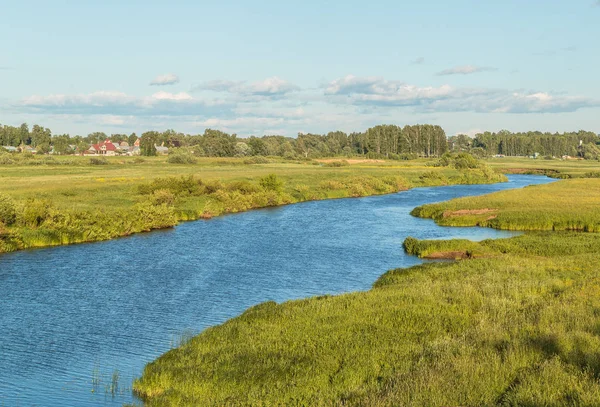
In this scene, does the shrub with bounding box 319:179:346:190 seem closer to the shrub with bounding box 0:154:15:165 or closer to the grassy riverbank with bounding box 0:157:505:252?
the grassy riverbank with bounding box 0:157:505:252

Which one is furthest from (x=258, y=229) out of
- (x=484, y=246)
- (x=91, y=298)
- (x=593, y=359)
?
(x=593, y=359)

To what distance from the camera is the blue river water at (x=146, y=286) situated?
1922 centimetres

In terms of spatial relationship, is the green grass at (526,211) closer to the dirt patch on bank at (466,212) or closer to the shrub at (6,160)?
the dirt patch on bank at (466,212)

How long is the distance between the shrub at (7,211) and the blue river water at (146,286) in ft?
15.7

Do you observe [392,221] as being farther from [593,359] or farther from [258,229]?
[593,359]

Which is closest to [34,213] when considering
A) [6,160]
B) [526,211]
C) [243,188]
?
[243,188]

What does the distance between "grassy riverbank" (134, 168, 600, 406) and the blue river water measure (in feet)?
8.26

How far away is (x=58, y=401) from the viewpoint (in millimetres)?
16938

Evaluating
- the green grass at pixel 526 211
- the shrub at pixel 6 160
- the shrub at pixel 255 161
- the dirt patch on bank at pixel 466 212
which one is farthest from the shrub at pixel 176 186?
the shrub at pixel 255 161

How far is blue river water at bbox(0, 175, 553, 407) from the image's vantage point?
1922cm

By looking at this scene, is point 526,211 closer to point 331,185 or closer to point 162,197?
point 162,197

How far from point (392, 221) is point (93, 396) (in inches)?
1760

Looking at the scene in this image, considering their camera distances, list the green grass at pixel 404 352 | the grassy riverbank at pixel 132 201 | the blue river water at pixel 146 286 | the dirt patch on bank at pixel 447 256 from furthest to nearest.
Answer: the grassy riverbank at pixel 132 201 → the dirt patch on bank at pixel 447 256 → the blue river water at pixel 146 286 → the green grass at pixel 404 352

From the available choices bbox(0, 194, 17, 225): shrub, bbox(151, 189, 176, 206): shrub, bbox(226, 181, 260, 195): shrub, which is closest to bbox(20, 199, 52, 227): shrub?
bbox(0, 194, 17, 225): shrub
